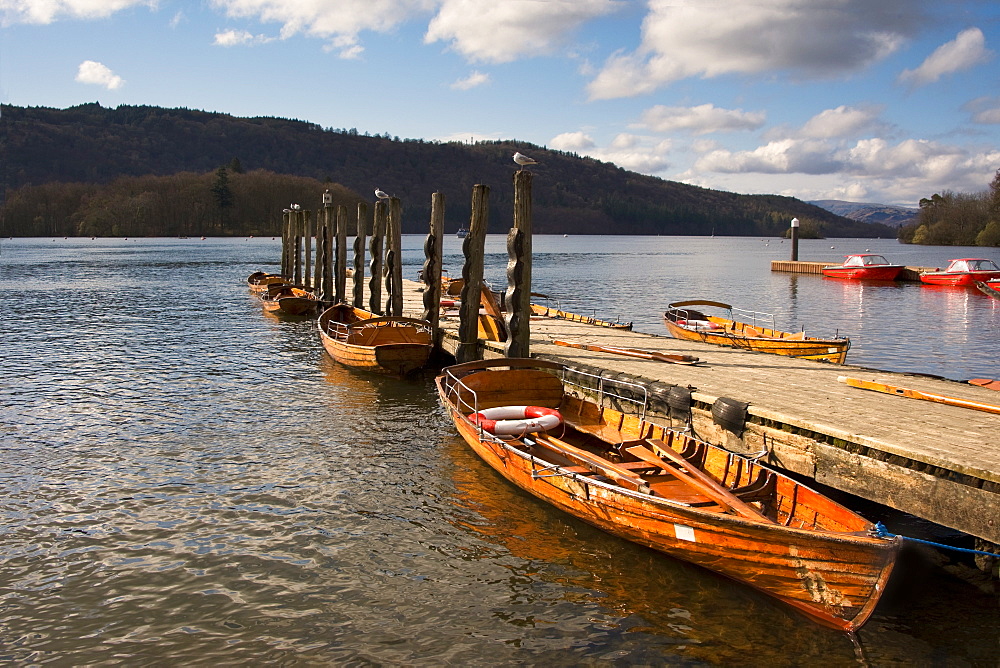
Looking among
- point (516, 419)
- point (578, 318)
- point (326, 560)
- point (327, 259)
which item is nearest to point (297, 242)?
point (327, 259)

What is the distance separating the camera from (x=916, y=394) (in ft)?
35.1

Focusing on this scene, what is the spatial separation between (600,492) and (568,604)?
144 centimetres

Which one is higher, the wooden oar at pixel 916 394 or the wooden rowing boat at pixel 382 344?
the wooden oar at pixel 916 394

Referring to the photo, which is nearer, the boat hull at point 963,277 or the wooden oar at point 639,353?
the wooden oar at point 639,353

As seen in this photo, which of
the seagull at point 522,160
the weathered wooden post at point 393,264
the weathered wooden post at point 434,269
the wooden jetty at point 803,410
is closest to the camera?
the wooden jetty at point 803,410

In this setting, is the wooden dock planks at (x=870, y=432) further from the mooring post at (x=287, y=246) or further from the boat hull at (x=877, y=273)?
the boat hull at (x=877, y=273)

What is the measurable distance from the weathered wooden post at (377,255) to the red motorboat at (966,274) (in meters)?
43.6

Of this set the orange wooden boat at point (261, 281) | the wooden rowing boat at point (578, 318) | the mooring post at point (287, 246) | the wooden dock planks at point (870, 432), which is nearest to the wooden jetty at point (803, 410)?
the wooden dock planks at point (870, 432)

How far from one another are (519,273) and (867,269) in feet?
174

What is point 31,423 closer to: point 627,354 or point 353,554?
point 353,554

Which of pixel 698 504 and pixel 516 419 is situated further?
pixel 516 419

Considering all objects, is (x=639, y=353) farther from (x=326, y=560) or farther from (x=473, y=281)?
(x=326, y=560)

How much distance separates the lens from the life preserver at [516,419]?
447 inches

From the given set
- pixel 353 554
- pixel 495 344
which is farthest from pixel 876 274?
pixel 353 554
